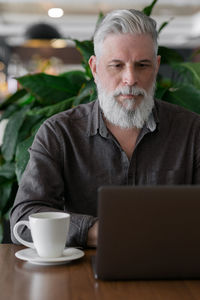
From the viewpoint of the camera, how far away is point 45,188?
4.67 ft

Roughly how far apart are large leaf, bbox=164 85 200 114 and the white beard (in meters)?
0.45

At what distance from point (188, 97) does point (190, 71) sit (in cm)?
20

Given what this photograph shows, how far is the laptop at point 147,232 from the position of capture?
0.86m

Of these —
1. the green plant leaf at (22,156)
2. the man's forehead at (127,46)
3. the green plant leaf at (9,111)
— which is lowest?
the green plant leaf at (22,156)

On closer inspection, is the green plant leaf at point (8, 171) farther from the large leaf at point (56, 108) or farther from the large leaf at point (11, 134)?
the large leaf at point (56, 108)

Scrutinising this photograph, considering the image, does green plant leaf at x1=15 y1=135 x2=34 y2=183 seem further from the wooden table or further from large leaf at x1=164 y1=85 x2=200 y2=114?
the wooden table

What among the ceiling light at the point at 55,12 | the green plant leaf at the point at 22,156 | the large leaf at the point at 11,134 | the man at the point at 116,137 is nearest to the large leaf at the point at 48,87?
the large leaf at the point at 11,134

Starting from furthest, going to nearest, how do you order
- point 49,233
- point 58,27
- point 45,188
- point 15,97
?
point 58,27, point 15,97, point 45,188, point 49,233

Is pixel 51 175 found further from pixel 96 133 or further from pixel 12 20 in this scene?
pixel 12 20

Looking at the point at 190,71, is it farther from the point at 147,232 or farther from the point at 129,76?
the point at 147,232

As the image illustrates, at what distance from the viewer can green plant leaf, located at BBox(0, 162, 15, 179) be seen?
226 centimetres

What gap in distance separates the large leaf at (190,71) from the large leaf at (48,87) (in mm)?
467

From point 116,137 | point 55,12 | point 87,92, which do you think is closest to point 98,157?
point 116,137

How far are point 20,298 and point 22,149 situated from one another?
123 cm
